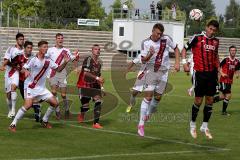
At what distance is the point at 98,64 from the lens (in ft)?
54.4

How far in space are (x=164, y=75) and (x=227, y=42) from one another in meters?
57.3

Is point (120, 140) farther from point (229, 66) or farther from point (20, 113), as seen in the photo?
point (229, 66)

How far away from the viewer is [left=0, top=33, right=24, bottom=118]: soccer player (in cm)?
1738

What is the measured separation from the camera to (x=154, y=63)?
15.1 m

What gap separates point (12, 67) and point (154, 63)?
181 inches

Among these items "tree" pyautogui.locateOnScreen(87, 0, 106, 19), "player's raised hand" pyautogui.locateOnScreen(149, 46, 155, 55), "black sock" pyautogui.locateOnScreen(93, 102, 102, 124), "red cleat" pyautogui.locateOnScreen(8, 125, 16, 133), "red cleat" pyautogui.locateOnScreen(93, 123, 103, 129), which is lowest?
"red cleat" pyautogui.locateOnScreen(93, 123, 103, 129)

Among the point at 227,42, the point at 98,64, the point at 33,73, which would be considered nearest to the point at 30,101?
the point at 33,73

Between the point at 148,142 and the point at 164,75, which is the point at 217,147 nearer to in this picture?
the point at 148,142

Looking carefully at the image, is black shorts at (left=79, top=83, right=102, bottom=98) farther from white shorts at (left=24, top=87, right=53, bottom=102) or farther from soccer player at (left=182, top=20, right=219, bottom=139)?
soccer player at (left=182, top=20, right=219, bottom=139)

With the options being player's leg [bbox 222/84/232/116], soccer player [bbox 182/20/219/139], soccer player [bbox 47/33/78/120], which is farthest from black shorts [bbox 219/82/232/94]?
soccer player [bbox 182/20/219/139]

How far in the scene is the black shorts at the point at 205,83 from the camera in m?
13.7

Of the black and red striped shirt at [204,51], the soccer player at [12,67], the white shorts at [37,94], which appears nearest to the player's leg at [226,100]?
the soccer player at [12,67]

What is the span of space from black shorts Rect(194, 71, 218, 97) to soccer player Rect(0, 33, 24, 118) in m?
5.75

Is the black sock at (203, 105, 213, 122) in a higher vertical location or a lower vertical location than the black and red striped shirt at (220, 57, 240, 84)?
lower
